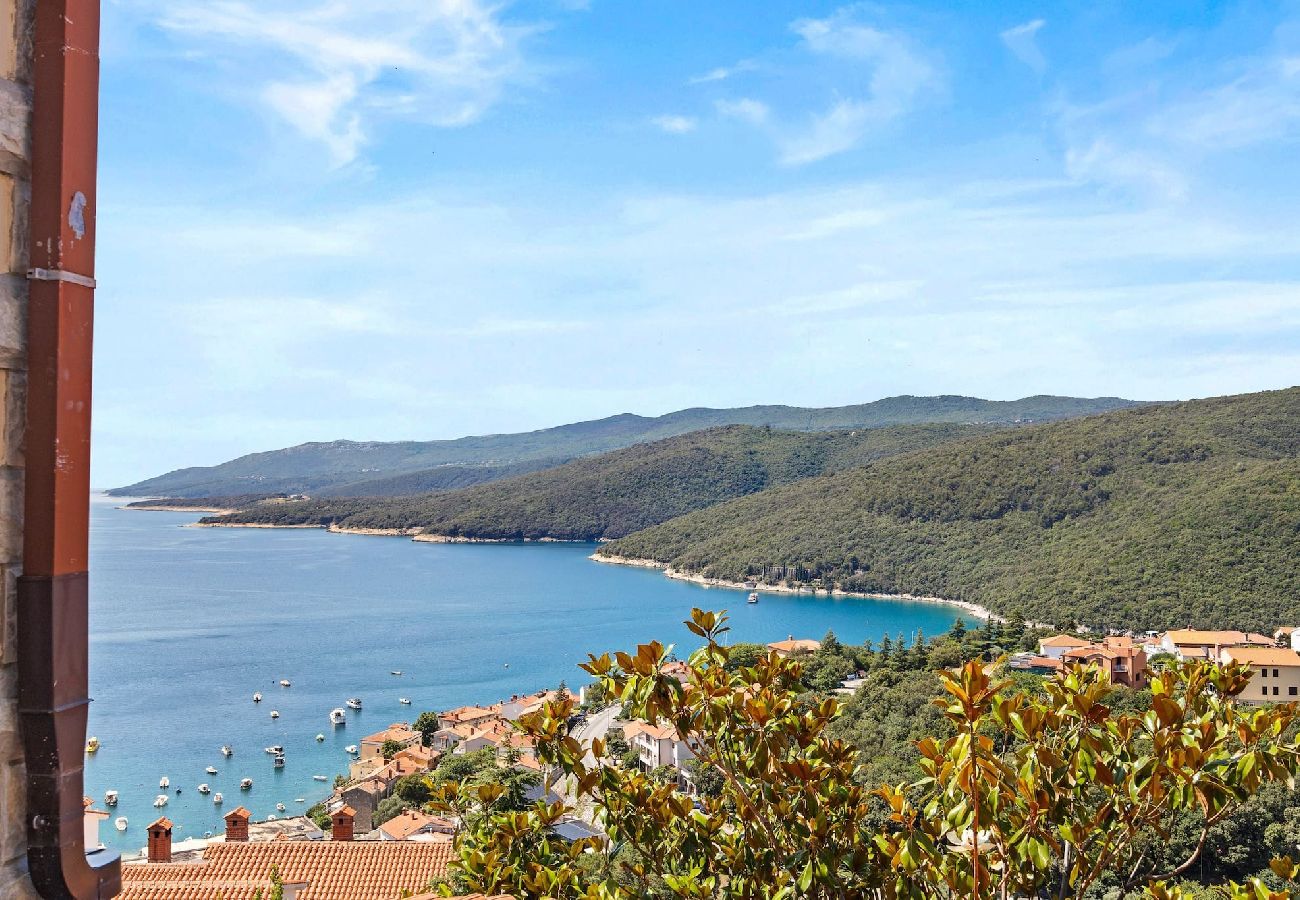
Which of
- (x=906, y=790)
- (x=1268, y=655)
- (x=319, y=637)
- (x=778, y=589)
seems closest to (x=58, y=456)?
(x=906, y=790)

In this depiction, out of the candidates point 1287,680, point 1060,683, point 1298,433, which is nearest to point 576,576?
point 1298,433

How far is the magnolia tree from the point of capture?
2104 mm

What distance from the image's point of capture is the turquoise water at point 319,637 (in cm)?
3006

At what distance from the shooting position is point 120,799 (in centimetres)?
2569

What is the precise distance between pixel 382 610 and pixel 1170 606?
4322 cm

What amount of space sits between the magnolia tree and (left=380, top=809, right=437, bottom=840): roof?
52.2ft

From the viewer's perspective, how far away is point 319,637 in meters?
52.8

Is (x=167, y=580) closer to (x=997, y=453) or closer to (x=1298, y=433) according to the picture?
(x=997, y=453)

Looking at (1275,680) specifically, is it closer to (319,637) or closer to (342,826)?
(342,826)

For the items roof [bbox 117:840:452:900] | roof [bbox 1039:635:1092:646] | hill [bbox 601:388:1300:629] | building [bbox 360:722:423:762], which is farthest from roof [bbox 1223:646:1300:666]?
roof [bbox 117:840:452:900]

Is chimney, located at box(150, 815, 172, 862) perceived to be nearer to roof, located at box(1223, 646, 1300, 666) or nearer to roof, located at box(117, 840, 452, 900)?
roof, located at box(117, 840, 452, 900)

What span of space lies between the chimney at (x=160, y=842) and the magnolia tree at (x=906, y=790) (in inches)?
382

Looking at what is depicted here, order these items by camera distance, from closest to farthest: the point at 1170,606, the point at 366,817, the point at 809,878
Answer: the point at 809,878, the point at 366,817, the point at 1170,606

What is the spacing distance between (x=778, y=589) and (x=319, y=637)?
32324 mm
